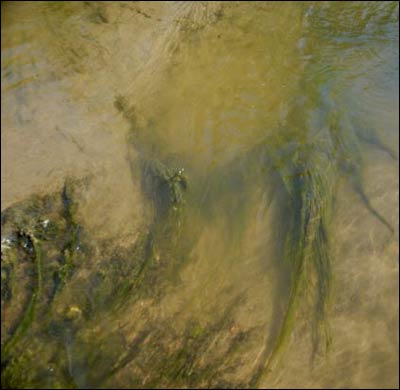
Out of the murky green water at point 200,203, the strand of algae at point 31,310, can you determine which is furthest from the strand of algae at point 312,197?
the strand of algae at point 31,310

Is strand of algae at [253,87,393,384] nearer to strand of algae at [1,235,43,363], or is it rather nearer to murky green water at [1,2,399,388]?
murky green water at [1,2,399,388]

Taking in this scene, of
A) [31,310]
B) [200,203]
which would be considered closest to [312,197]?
[200,203]

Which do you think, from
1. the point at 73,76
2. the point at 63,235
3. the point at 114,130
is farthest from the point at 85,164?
the point at 73,76

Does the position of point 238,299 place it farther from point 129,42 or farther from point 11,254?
point 129,42

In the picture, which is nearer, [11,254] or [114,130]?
[11,254]

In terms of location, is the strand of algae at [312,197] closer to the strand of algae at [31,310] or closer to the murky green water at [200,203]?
the murky green water at [200,203]

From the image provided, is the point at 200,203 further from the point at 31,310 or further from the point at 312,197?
the point at 31,310

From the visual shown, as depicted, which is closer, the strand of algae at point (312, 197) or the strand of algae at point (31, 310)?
the strand of algae at point (31, 310)

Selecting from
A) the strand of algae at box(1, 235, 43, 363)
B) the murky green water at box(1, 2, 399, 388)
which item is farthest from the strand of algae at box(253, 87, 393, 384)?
the strand of algae at box(1, 235, 43, 363)
